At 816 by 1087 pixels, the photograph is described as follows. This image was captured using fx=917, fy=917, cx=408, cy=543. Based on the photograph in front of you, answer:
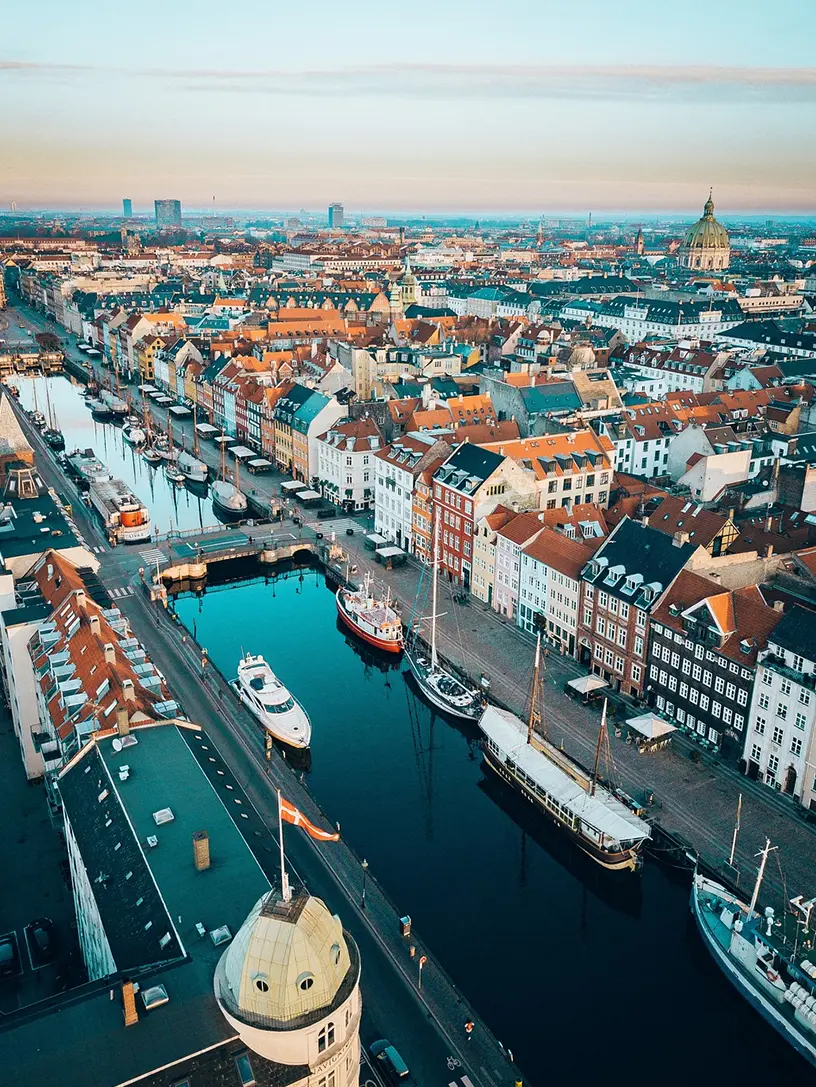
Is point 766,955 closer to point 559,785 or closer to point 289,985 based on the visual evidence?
point 559,785

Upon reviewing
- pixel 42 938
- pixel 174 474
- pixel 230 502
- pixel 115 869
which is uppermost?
pixel 115 869

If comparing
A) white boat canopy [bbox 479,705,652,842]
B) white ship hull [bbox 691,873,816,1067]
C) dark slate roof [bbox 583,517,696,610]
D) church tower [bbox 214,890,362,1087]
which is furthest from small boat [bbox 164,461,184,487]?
church tower [bbox 214,890,362,1087]

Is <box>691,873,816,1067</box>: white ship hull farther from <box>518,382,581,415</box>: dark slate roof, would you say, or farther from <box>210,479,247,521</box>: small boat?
<box>518,382,581,415</box>: dark slate roof

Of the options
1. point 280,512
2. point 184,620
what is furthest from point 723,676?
point 280,512

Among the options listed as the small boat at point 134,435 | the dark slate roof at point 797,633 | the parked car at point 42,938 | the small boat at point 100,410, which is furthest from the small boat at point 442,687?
the small boat at point 100,410

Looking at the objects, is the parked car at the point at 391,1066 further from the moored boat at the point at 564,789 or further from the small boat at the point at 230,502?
the small boat at the point at 230,502

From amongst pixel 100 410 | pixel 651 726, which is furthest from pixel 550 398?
pixel 100 410

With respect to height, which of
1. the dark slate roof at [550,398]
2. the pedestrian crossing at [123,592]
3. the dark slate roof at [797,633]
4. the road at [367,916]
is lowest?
the road at [367,916]
